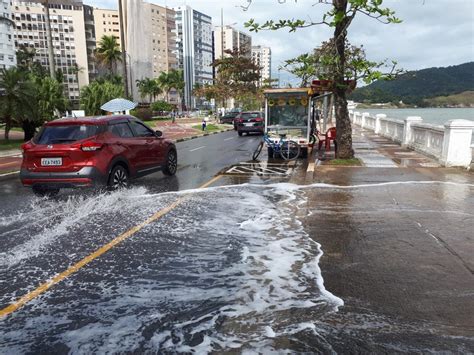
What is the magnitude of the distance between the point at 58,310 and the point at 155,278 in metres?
1.04

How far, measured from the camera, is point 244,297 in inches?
156

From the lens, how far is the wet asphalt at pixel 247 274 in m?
3.28

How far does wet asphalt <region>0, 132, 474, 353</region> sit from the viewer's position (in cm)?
328

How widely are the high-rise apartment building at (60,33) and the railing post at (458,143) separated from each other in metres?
105

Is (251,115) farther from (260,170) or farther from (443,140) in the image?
(443,140)

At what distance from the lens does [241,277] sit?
4418 mm

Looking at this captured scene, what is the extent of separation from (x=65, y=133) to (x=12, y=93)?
14.3 metres

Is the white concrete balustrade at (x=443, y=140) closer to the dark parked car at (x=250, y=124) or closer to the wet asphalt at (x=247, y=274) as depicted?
the wet asphalt at (x=247, y=274)

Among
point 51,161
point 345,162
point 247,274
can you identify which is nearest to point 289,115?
point 345,162

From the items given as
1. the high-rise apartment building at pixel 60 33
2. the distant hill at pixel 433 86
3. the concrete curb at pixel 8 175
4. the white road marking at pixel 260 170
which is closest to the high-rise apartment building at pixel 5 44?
the high-rise apartment building at pixel 60 33

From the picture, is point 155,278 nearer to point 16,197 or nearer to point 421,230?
point 421,230

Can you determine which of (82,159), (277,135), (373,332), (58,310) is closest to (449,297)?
(373,332)

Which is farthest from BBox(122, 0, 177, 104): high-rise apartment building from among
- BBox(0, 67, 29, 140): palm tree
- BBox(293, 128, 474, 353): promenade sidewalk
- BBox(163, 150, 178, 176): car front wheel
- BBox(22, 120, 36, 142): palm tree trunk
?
BBox(293, 128, 474, 353): promenade sidewalk

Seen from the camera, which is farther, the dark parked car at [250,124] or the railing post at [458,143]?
the dark parked car at [250,124]
